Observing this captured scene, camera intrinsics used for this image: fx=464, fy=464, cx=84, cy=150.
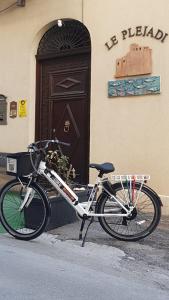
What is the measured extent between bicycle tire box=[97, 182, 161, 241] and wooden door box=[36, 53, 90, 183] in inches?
124

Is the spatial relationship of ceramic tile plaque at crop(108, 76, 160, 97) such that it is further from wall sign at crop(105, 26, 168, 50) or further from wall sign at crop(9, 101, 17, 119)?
wall sign at crop(9, 101, 17, 119)

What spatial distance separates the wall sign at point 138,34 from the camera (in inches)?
306

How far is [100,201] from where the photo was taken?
591 cm

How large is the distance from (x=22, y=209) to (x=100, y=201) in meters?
1.08

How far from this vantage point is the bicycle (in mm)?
5879

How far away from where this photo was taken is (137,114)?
317 inches

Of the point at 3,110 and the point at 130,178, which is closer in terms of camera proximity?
the point at 130,178

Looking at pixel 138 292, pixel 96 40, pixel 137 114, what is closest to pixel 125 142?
pixel 137 114

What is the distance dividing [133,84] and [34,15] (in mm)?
3073

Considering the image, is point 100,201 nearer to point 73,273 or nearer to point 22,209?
point 22,209

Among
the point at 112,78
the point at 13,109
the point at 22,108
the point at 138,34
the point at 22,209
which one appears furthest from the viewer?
the point at 13,109

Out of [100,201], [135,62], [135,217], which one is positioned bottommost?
[135,217]

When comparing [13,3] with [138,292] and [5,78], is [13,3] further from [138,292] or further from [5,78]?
[138,292]

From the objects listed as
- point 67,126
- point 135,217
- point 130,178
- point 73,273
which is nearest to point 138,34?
point 67,126
